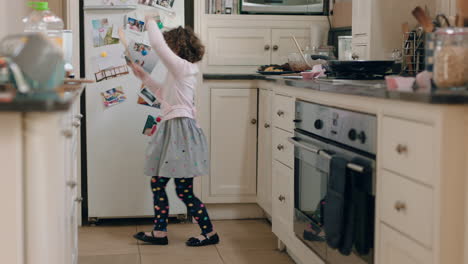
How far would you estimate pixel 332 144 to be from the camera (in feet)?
8.59

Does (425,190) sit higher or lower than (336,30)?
lower

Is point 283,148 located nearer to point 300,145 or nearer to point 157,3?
point 300,145

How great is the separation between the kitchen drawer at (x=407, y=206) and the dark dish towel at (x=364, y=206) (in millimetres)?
85

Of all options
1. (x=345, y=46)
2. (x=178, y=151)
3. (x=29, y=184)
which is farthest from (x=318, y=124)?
(x=29, y=184)

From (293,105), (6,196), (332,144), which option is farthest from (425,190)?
(293,105)

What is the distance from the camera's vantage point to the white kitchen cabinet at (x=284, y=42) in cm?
434

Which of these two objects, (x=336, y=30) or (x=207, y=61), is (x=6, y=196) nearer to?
(x=207, y=61)

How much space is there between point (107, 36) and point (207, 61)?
2.03 ft

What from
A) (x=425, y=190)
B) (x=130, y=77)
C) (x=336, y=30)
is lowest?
(x=425, y=190)

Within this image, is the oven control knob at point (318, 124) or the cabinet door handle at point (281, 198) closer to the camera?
the oven control knob at point (318, 124)

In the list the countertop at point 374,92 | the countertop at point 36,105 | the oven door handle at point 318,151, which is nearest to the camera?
the countertop at point 36,105

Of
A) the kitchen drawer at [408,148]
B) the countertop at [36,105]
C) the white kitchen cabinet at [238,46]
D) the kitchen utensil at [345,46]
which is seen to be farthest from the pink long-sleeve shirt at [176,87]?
the countertop at [36,105]

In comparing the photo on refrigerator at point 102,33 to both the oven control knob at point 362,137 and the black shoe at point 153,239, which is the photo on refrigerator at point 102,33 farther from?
the oven control knob at point 362,137

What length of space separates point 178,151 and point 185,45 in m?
0.54
